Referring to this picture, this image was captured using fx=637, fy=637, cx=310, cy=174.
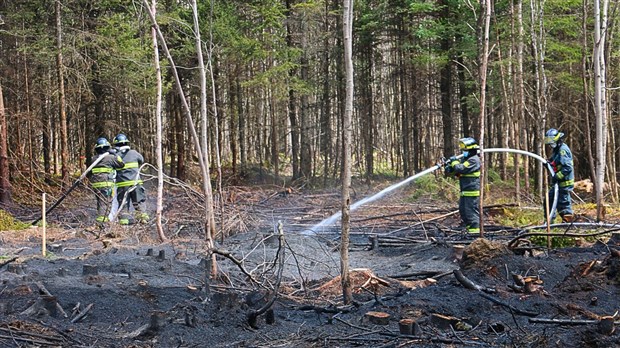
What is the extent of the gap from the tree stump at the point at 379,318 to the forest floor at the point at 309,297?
1 centimetres

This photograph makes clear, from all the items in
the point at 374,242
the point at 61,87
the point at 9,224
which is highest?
the point at 61,87

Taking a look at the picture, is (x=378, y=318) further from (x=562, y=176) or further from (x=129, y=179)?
(x=129, y=179)

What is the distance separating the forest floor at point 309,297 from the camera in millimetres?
5758

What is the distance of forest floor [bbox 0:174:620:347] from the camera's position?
5758 millimetres

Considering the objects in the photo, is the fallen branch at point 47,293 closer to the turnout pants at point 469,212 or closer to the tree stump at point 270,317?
the tree stump at point 270,317

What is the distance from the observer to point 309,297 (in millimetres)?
7762

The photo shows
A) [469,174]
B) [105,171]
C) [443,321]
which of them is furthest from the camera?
[105,171]

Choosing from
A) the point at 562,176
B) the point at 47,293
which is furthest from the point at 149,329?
the point at 562,176

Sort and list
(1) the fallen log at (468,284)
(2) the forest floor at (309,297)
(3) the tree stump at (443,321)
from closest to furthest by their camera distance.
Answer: (2) the forest floor at (309,297), (3) the tree stump at (443,321), (1) the fallen log at (468,284)

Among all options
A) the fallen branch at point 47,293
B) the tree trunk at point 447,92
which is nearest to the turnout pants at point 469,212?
the fallen branch at point 47,293

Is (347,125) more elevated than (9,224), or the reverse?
(347,125)

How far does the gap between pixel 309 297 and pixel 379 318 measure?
167 centimetres

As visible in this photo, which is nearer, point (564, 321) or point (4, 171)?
point (564, 321)

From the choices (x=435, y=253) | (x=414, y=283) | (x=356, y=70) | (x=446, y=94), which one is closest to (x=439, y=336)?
(x=414, y=283)
